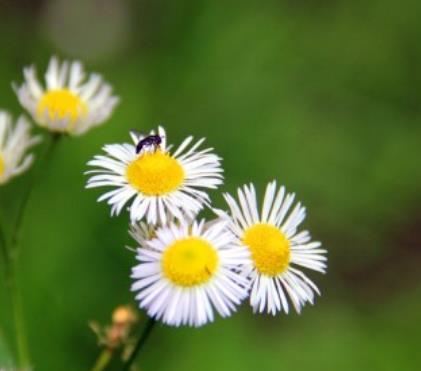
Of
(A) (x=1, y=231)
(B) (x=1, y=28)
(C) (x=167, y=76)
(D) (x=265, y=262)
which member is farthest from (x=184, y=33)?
(D) (x=265, y=262)

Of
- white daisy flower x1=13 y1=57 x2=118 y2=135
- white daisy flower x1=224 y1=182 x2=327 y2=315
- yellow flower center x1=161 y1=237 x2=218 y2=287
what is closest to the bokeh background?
white daisy flower x1=13 y1=57 x2=118 y2=135

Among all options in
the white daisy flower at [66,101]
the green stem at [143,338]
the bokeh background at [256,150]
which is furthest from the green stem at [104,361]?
the bokeh background at [256,150]

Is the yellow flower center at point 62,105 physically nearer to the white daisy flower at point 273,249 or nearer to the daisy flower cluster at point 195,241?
the daisy flower cluster at point 195,241

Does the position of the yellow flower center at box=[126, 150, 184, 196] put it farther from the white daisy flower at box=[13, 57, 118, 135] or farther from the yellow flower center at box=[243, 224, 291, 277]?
the white daisy flower at box=[13, 57, 118, 135]

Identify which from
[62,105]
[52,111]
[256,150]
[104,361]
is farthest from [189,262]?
[256,150]

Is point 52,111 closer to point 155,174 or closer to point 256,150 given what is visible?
point 155,174

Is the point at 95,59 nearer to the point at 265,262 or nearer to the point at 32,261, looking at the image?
the point at 32,261

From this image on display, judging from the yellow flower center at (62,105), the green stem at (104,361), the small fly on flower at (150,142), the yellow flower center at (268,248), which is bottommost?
the green stem at (104,361)
